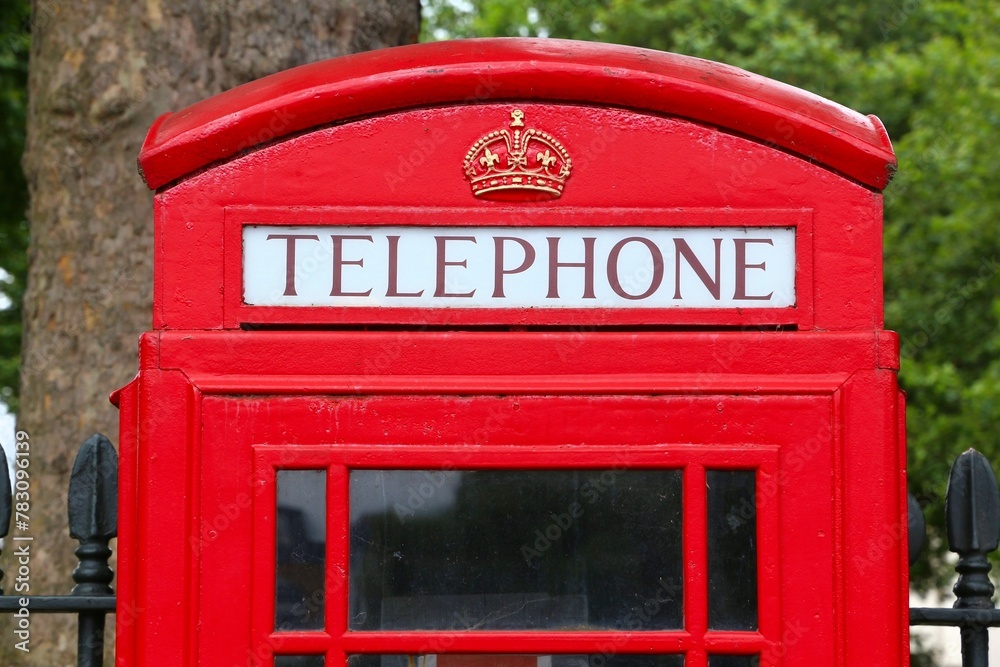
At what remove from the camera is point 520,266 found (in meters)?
1.87

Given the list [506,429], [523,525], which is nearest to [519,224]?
[506,429]

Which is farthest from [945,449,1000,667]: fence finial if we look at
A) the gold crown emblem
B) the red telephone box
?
the gold crown emblem

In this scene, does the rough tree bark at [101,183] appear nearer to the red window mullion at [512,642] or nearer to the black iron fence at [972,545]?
the red window mullion at [512,642]

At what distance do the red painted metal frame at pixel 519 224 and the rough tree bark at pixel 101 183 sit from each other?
1737 mm

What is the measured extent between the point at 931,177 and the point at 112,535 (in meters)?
9.80

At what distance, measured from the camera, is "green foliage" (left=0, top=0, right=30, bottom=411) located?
7418 millimetres

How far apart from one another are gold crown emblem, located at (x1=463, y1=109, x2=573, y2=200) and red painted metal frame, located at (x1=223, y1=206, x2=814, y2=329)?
0.03 metres

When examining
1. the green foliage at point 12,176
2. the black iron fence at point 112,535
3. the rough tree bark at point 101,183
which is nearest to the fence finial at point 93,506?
the black iron fence at point 112,535

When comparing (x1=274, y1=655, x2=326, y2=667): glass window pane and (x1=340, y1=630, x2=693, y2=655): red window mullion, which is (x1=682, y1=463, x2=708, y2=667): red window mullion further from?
(x1=274, y1=655, x2=326, y2=667): glass window pane

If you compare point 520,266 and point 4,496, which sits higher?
point 520,266

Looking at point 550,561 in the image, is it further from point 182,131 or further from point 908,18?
point 908,18

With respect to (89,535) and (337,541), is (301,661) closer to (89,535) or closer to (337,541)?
(337,541)

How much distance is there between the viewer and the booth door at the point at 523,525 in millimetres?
1815

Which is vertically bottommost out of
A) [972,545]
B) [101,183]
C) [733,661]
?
[733,661]
